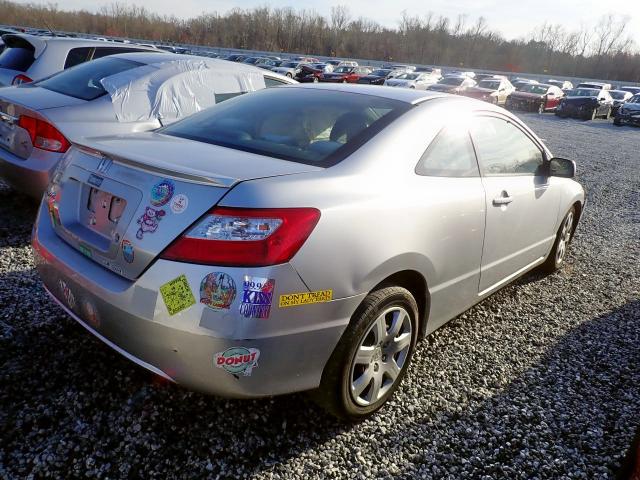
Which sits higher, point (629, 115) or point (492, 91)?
point (492, 91)

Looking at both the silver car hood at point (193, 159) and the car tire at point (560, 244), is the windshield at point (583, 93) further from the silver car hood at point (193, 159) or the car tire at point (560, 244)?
the silver car hood at point (193, 159)

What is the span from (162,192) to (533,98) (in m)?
27.9

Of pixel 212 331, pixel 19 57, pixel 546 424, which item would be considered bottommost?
pixel 546 424

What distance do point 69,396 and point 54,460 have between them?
0.40 meters

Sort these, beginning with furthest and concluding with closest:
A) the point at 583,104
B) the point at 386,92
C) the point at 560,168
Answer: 1. the point at 583,104
2. the point at 560,168
3. the point at 386,92

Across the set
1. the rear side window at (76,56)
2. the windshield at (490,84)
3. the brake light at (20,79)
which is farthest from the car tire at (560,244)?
the windshield at (490,84)

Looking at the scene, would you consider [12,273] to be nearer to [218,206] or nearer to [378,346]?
[218,206]

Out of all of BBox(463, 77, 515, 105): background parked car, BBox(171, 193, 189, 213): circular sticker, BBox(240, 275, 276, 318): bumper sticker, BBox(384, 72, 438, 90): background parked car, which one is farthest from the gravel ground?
BBox(384, 72, 438, 90): background parked car

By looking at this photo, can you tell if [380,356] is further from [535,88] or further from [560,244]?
[535,88]

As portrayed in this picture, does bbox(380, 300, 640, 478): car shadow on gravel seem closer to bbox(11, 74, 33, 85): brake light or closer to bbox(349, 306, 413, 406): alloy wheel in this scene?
bbox(349, 306, 413, 406): alloy wheel

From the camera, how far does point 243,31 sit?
3792 inches

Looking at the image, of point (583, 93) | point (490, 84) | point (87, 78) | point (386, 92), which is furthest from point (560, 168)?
point (583, 93)

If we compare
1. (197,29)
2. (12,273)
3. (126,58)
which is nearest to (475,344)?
(12,273)

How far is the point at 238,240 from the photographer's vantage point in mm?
1779
